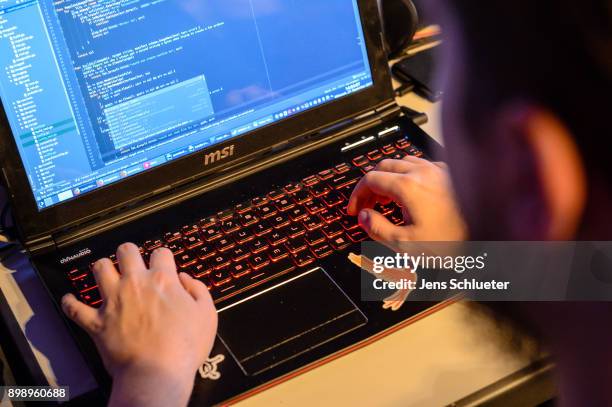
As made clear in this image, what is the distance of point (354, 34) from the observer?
3.66ft

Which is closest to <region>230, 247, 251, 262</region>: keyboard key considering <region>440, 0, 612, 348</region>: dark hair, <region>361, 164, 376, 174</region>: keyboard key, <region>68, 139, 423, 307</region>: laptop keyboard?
<region>68, 139, 423, 307</region>: laptop keyboard

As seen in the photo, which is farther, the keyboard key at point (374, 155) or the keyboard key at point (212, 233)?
the keyboard key at point (374, 155)

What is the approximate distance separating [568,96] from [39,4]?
66 cm

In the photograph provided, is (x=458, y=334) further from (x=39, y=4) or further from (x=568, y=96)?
(x=39, y=4)

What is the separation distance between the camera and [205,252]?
100 centimetres

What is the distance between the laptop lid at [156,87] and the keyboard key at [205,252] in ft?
0.37

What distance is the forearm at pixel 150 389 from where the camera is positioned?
2.71ft

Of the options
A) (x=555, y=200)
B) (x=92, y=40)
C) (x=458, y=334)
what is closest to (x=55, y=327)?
(x=92, y=40)

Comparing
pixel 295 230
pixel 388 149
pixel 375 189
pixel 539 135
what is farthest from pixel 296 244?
pixel 539 135

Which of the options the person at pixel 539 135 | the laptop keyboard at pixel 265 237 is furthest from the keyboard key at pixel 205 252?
the person at pixel 539 135

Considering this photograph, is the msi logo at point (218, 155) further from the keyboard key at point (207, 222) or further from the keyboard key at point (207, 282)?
the keyboard key at point (207, 282)

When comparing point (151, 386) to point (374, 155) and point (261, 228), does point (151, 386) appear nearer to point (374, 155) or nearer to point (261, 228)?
point (261, 228)

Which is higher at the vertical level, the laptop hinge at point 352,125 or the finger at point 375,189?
the laptop hinge at point 352,125

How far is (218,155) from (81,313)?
0.30 metres
